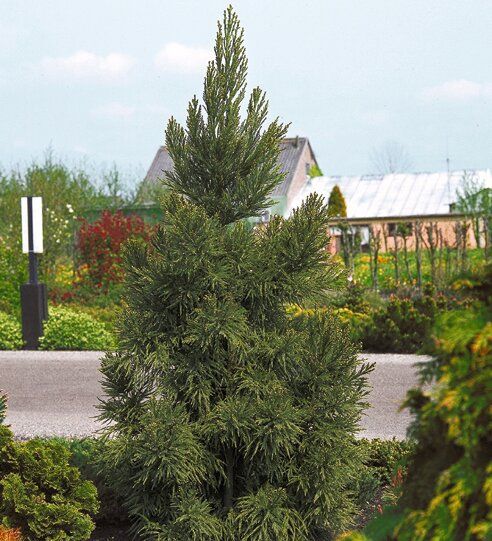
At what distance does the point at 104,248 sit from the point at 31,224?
15.0 ft

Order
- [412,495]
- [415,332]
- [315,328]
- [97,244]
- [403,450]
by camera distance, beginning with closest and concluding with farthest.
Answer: [412,495], [315,328], [403,450], [415,332], [97,244]

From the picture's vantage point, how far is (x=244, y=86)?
14.2 feet

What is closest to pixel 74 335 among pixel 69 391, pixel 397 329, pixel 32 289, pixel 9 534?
pixel 32 289

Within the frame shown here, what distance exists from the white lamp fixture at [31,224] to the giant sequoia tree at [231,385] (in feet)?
33.7

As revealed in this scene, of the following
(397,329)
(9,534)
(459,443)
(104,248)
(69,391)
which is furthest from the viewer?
(104,248)

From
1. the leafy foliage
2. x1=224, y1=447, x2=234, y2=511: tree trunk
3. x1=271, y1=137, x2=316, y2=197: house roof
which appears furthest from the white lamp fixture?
x1=271, y1=137, x2=316, y2=197: house roof

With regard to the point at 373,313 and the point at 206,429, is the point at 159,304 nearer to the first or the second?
the point at 206,429

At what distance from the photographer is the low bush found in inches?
159

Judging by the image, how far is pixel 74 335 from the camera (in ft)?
44.5

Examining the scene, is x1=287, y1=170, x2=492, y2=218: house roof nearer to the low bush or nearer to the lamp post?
the lamp post

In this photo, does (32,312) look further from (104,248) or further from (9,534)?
(9,534)

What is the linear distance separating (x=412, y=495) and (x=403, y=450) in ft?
13.5

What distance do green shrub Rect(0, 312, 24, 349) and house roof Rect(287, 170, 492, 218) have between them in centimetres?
2445

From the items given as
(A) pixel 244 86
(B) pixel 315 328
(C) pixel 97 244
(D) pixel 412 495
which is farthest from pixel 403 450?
(C) pixel 97 244
